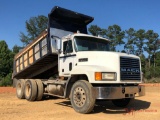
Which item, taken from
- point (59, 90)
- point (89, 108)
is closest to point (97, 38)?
point (59, 90)

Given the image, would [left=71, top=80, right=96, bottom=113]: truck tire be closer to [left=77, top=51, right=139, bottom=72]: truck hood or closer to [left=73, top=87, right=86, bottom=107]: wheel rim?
[left=73, top=87, right=86, bottom=107]: wheel rim

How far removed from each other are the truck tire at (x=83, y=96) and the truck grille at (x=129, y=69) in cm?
117

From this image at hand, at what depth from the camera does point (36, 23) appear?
5500 cm

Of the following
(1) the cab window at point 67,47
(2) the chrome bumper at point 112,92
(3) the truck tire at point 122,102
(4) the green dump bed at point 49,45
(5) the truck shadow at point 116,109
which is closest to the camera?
(2) the chrome bumper at point 112,92

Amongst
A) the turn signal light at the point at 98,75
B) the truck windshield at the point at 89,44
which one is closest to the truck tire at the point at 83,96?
the turn signal light at the point at 98,75

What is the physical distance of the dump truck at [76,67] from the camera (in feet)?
27.3

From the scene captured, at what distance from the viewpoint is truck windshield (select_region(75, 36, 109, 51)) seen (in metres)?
9.73

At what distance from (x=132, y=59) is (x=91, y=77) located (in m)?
1.70

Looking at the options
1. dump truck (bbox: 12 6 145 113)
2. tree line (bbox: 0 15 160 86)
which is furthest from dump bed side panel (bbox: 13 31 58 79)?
tree line (bbox: 0 15 160 86)

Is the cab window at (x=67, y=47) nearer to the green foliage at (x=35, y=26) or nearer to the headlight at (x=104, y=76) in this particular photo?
the headlight at (x=104, y=76)

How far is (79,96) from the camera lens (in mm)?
8688

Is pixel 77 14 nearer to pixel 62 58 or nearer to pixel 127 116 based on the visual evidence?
pixel 62 58

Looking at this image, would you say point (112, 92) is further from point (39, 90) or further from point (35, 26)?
point (35, 26)

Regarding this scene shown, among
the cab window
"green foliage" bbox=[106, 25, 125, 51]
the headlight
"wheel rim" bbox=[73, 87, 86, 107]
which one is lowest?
"wheel rim" bbox=[73, 87, 86, 107]
